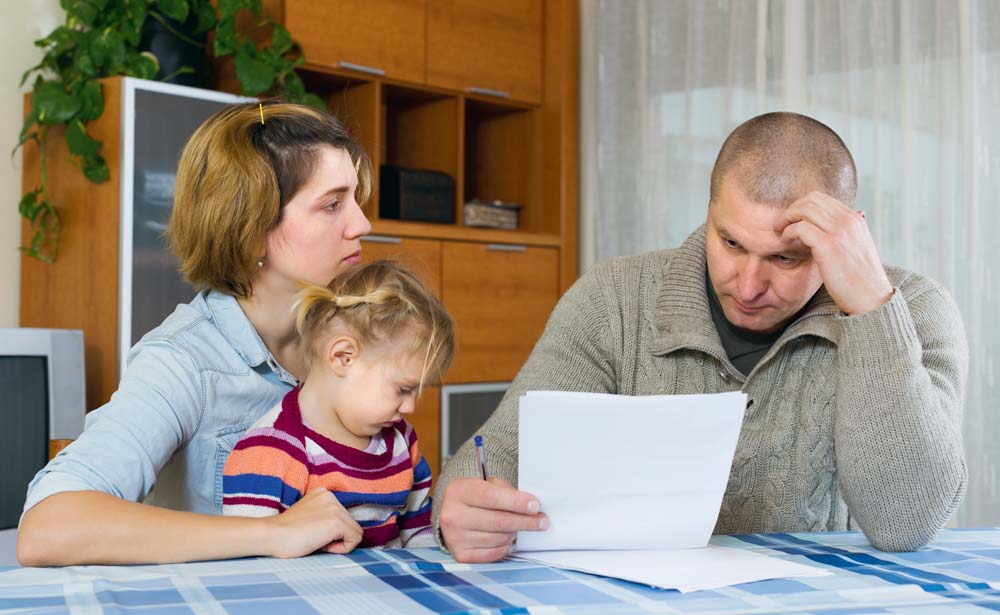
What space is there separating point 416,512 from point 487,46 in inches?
98.9

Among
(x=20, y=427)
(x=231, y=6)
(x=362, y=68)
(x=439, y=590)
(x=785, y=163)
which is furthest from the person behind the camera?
(x=362, y=68)

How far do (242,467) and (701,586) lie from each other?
0.62 meters

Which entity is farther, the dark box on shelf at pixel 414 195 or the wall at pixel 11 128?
the dark box on shelf at pixel 414 195

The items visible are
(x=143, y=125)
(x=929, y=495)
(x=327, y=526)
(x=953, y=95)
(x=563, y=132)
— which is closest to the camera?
(x=327, y=526)

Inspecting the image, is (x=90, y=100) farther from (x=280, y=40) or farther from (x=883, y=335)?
(x=883, y=335)

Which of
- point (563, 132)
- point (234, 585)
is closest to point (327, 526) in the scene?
point (234, 585)

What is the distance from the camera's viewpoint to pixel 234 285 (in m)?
1.65

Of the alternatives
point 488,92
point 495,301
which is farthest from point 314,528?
point 488,92

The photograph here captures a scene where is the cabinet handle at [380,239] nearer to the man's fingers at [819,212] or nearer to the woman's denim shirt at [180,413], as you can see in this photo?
the woman's denim shirt at [180,413]

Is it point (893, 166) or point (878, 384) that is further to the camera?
point (893, 166)

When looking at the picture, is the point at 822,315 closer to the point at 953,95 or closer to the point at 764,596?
the point at 764,596

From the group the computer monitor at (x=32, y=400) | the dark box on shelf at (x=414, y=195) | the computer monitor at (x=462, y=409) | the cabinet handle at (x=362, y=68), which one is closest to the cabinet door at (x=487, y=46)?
the cabinet handle at (x=362, y=68)

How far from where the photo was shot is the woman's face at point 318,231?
1.65m

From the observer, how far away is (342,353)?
1.49 m
